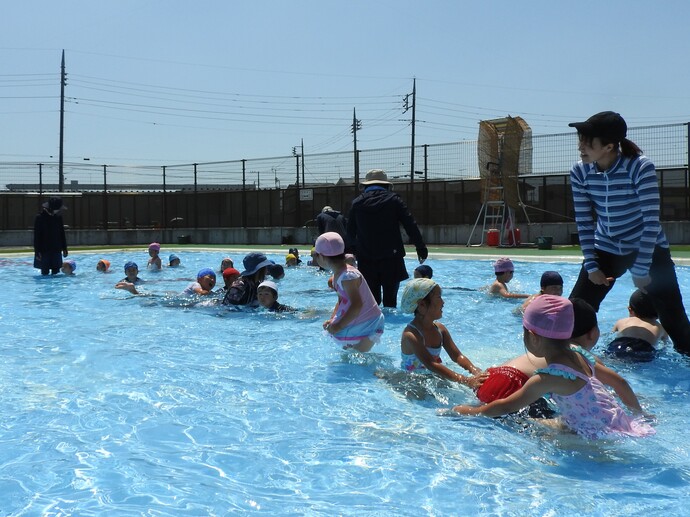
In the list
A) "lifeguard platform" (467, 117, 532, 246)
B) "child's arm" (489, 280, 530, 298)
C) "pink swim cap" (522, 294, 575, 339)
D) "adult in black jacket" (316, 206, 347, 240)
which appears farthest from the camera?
"lifeguard platform" (467, 117, 532, 246)

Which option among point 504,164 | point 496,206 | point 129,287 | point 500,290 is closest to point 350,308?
point 500,290

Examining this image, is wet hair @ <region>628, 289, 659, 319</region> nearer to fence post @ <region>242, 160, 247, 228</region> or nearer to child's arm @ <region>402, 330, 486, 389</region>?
child's arm @ <region>402, 330, 486, 389</region>

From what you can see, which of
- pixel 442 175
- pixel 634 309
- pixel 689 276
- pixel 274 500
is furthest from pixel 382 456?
pixel 442 175

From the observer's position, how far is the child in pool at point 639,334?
5.87 m

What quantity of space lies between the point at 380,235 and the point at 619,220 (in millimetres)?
3708

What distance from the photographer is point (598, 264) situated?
5.18 meters

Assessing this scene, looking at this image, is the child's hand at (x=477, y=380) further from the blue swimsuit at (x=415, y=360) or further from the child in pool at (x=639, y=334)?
the child in pool at (x=639, y=334)

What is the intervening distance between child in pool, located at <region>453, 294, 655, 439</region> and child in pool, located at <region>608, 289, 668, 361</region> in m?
1.98

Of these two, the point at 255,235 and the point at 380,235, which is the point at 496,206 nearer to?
the point at 255,235

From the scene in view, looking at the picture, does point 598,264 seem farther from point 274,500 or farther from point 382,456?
point 274,500

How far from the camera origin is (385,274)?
8.59 meters

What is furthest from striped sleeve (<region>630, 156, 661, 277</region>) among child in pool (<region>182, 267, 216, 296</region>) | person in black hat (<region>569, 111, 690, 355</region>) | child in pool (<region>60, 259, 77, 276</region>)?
child in pool (<region>60, 259, 77, 276</region>)

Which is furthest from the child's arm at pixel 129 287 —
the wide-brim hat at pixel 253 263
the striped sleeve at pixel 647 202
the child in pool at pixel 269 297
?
the striped sleeve at pixel 647 202

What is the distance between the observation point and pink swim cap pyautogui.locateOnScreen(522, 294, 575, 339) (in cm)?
354
